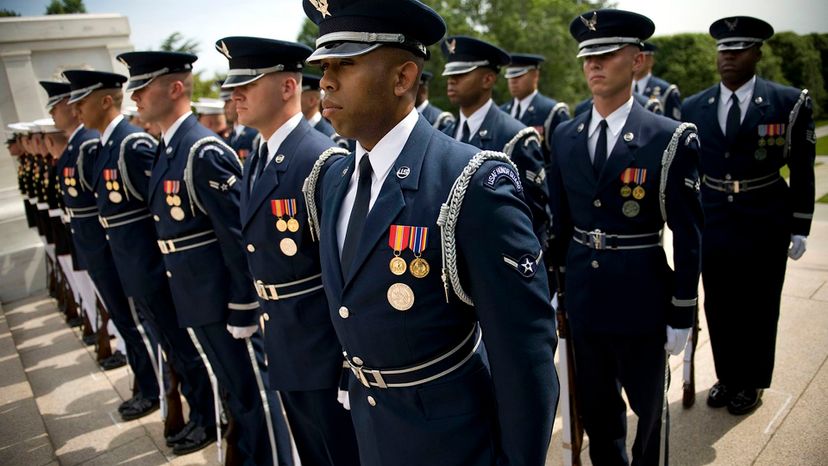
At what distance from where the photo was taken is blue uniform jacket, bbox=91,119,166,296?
13.7ft

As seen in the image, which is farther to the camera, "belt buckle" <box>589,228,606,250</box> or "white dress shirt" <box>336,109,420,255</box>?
"belt buckle" <box>589,228,606,250</box>

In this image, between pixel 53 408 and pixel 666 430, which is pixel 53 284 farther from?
pixel 666 430

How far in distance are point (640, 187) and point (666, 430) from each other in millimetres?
1237

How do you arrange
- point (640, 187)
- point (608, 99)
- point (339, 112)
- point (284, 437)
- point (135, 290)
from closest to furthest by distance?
1. point (339, 112)
2. point (640, 187)
3. point (608, 99)
4. point (284, 437)
5. point (135, 290)

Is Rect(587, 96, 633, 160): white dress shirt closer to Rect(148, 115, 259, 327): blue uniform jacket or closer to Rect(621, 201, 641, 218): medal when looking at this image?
Rect(621, 201, 641, 218): medal

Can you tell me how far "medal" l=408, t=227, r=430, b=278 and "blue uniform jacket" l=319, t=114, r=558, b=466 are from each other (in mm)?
17

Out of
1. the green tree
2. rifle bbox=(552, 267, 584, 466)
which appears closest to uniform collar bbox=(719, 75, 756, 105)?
rifle bbox=(552, 267, 584, 466)

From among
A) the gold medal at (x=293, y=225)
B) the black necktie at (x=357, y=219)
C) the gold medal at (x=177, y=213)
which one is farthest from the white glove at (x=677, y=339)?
the gold medal at (x=177, y=213)

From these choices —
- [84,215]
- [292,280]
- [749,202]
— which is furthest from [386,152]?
[84,215]

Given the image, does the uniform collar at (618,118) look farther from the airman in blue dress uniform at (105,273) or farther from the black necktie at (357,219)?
the airman in blue dress uniform at (105,273)

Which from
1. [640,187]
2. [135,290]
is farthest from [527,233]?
[135,290]

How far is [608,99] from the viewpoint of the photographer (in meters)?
3.03

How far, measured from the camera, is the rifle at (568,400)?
3229 mm

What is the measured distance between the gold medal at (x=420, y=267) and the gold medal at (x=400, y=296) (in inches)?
2.0
